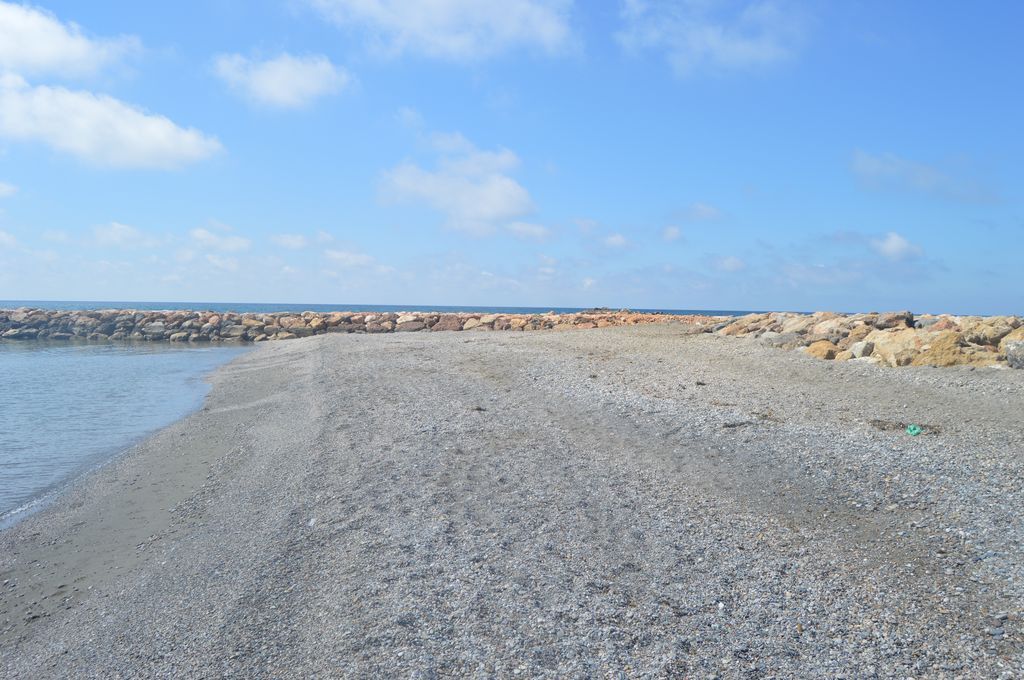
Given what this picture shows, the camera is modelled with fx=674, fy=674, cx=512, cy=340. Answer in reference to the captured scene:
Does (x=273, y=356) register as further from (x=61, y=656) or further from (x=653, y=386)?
(x=61, y=656)

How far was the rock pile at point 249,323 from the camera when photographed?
32.1m

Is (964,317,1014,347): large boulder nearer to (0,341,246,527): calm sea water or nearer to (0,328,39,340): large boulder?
(0,341,246,527): calm sea water

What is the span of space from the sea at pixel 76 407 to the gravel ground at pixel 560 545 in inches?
31.7

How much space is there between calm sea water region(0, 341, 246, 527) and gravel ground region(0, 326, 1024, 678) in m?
0.83

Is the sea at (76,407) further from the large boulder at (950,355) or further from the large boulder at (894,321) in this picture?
the large boulder at (894,321)

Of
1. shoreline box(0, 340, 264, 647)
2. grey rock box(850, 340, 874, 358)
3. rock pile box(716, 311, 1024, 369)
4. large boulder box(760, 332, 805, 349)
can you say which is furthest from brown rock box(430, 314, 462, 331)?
shoreline box(0, 340, 264, 647)

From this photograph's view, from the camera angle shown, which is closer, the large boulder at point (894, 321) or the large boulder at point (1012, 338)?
the large boulder at point (1012, 338)

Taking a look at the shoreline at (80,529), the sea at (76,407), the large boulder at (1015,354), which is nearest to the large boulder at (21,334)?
the sea at (76,407)

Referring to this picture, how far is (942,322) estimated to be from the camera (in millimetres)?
15000

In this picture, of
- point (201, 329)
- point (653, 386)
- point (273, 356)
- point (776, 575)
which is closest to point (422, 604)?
point (776, 575)

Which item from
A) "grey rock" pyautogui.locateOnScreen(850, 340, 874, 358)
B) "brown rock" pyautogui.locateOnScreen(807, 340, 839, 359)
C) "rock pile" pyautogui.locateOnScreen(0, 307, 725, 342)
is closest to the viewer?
"grey rock" pyautogui.locateOnScreen(850, 340, 874, 358)

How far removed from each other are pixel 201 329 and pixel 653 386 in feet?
114

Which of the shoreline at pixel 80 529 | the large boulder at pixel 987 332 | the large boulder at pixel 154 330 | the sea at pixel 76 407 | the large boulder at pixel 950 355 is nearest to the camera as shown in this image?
the shoreline at pixel 80 529

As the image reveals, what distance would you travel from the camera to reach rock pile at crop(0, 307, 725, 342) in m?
32.1
